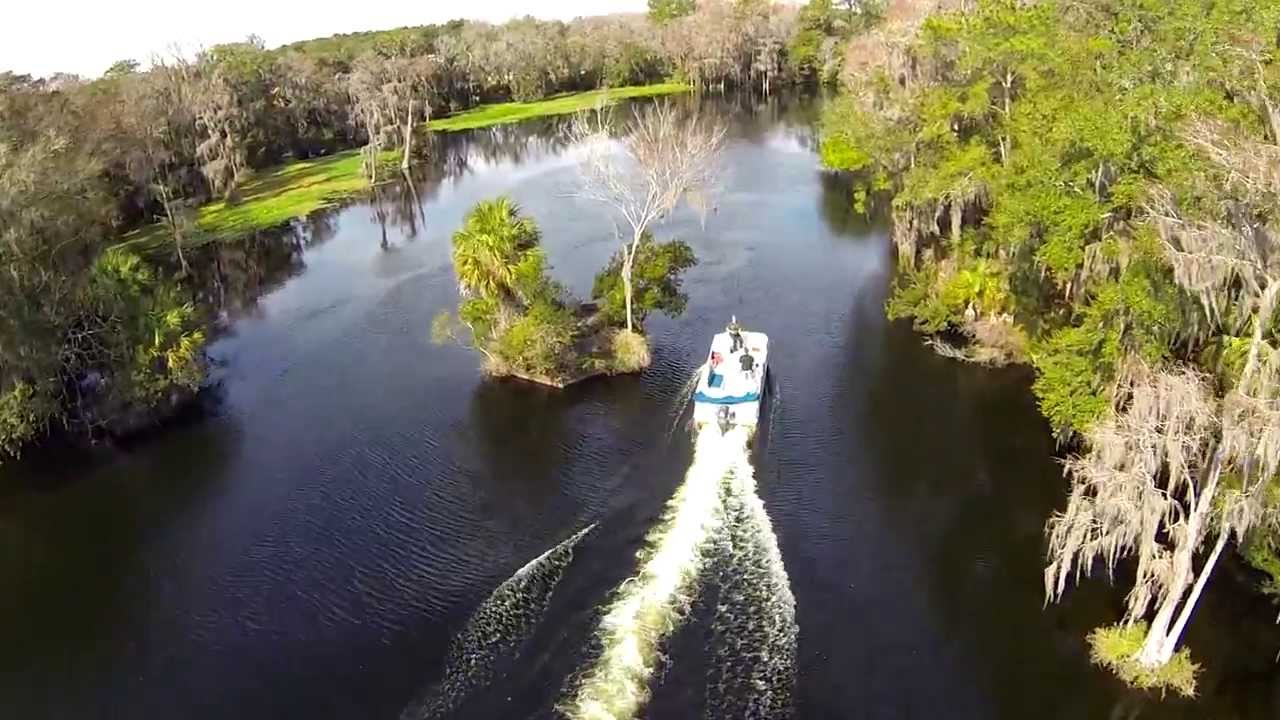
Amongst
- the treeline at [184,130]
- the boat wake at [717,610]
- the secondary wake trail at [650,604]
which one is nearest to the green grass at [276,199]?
the treeline at [184,130]

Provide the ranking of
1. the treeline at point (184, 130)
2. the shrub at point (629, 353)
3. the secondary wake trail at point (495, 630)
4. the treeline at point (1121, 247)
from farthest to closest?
1. the shrub at point (629, 353)
2. the treeline at point (184, 130)
3. the secondary wake trail at point (495, 630)
4. the treeline at point (1121, 247)

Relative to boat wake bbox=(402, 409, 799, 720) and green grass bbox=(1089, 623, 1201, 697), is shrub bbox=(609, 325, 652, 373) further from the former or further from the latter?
green grass bbox=(1089, 623, 1201, 697)

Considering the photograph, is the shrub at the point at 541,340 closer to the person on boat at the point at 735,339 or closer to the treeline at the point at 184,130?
the person on boat at the point at 735,339

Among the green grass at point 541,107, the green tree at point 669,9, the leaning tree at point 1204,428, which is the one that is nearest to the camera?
the leaning tree at point 1204,428

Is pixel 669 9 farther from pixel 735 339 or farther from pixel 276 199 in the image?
pixel 735 339

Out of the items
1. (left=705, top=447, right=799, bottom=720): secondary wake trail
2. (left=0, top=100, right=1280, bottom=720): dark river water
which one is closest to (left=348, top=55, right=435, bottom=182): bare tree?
(left=0, top=100, right=1280, bottom=720): dark river water

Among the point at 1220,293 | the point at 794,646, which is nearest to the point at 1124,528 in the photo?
the point at 1220,293

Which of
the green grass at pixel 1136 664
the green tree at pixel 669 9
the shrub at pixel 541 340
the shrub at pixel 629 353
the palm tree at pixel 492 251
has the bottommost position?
the green grass at pixel 1136 664
